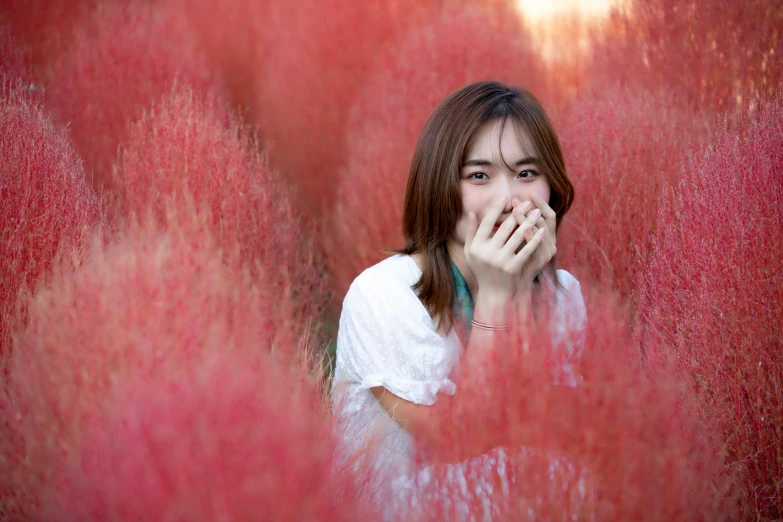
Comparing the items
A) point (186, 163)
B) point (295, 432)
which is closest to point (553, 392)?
point (295, 432)

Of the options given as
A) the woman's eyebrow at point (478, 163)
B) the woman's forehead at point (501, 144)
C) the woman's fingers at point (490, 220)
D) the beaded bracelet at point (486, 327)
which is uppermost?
the woman's forehead at point (501, 144)

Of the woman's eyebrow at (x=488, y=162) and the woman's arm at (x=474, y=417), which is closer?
the woman's arm at (x=474, y=417)

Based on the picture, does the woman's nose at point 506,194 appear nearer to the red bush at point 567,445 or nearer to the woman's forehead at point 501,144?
the woman's forehead at point 501,144

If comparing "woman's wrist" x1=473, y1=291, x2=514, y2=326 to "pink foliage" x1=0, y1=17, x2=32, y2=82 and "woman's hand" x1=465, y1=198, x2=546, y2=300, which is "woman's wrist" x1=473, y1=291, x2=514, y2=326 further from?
"pink foliage" x1=0, y1=17, x2=32, y2=82

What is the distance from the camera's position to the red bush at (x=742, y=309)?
118cm

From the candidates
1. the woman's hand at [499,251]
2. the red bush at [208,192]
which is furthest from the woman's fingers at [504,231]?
the red bush at [208,192]

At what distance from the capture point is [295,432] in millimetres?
886

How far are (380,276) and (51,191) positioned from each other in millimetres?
739

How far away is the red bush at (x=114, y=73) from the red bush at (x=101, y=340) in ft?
2.86

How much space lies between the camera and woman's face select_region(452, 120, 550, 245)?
1.27 metres

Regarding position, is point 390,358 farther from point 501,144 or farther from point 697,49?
point 697,49

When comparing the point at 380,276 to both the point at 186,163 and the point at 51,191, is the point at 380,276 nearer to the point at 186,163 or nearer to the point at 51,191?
the point at 51,191

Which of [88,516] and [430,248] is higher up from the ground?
[430,248]

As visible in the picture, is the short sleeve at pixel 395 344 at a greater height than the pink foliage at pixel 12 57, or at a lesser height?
lesser
